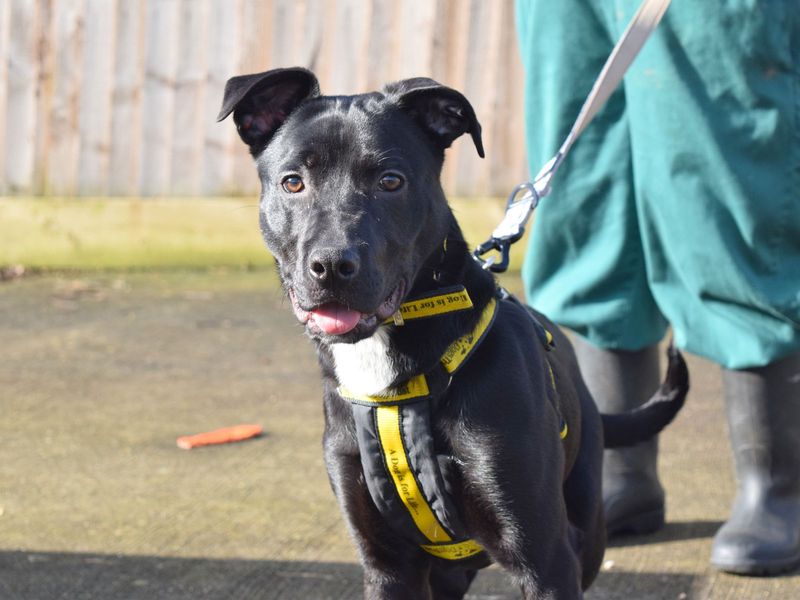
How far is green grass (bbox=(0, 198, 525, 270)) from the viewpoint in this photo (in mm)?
7219

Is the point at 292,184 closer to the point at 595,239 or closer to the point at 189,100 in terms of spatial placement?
the point at 595,239

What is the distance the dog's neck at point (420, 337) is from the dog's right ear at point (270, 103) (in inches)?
18.5

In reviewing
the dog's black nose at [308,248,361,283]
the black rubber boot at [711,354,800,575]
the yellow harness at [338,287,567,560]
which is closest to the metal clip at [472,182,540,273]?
the yellow harness at [338,287,567,560]

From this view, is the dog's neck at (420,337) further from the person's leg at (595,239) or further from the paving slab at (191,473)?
the person's leg at (595,239)

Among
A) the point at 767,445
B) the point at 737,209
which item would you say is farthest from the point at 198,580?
the point at 737,209

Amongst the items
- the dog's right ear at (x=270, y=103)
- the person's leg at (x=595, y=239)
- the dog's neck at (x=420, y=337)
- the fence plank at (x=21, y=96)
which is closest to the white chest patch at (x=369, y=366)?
the dog's neck at (x=420, y=337)

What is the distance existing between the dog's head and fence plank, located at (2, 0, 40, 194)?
15.4ft

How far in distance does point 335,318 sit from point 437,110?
60cm

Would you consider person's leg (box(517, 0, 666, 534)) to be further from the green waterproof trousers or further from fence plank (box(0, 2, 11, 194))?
fence plank (box(0, 2, 11, 194))

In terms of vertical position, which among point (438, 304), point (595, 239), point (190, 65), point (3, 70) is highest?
point (438, 304)

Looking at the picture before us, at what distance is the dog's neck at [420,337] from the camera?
2.67m

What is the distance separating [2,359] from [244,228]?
204cm

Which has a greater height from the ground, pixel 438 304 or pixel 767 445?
pixel 438 304

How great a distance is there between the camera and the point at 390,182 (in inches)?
103
